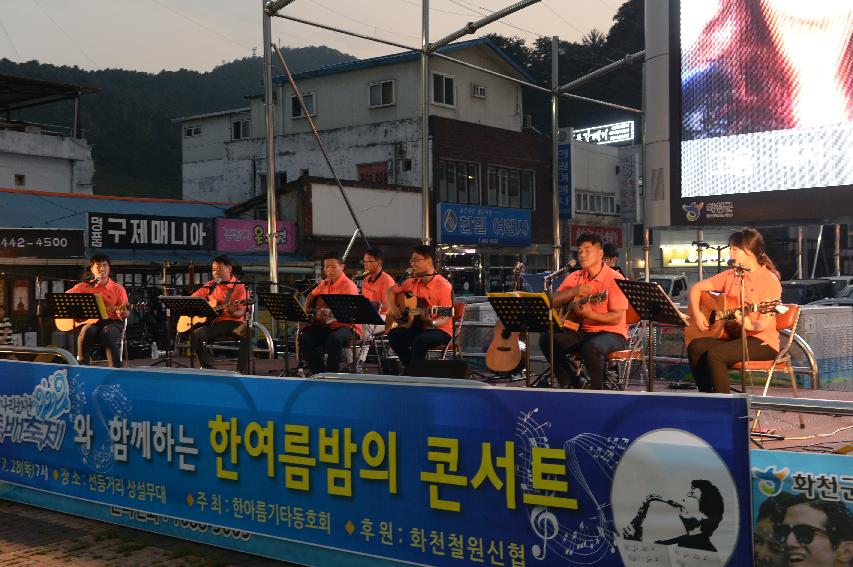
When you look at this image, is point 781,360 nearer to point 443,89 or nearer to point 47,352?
point 47,352

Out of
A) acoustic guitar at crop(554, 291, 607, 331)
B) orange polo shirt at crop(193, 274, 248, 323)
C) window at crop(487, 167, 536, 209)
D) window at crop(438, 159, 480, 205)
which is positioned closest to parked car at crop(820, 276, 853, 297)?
acoustic guitar at crop(554, 291, 607, 331)

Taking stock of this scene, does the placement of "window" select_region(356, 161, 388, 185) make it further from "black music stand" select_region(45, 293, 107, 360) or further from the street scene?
"black music stand" select_region(45, 293, 107, 360)

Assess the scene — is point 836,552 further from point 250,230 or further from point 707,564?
point 250,230

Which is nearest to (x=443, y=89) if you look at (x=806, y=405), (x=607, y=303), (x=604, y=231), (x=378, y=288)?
(x=604, y=231)

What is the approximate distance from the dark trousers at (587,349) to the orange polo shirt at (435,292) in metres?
1.83

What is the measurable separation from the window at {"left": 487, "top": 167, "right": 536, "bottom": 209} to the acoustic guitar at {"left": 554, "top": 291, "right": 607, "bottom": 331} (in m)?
32.5

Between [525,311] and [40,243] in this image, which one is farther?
[40,243]

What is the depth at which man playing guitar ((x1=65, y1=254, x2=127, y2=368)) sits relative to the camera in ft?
46.1

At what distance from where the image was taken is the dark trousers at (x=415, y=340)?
11.6m

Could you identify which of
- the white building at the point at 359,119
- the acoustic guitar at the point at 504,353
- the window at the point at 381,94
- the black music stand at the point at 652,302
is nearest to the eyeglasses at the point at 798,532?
the black music stand at the point at 652,302

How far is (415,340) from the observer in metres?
11.7

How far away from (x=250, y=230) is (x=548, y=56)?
45035 mm

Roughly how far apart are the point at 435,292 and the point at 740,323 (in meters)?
4.20

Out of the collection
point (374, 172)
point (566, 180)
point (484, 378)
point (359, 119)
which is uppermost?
point (359, 119)
